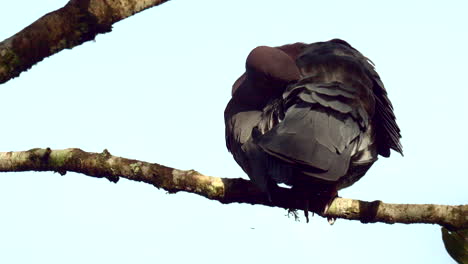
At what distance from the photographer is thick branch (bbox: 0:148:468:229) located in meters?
3.69

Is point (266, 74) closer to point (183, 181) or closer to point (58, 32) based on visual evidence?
point (183, 181)

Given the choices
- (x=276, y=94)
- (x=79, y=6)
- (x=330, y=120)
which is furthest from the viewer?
(x=276, y=94)

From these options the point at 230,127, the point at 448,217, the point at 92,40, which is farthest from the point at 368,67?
the point at 92,40

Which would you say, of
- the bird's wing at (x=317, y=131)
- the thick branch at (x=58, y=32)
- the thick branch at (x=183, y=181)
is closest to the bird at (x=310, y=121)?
the bird's wing at (x=317, y=131)

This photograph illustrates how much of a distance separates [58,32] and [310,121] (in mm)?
1715

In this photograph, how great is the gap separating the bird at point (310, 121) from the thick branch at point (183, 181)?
0.56 feet

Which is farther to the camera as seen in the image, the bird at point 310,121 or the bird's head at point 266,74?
the bird's head at point 266,74

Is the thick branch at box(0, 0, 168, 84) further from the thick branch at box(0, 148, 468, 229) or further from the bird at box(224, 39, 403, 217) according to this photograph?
the bird at box(224, 39, 403, 217)

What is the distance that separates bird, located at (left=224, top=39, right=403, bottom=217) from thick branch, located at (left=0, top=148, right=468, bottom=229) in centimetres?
17

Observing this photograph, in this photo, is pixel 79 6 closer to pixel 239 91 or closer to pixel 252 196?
pixel 252 196

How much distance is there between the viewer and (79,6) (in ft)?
9.29

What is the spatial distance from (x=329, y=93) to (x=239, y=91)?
948 millimetres

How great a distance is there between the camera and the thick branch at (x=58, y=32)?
277 cm

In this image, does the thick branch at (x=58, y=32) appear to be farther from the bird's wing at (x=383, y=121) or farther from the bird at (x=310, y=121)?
the bird's wing at (x=383, y=121)
